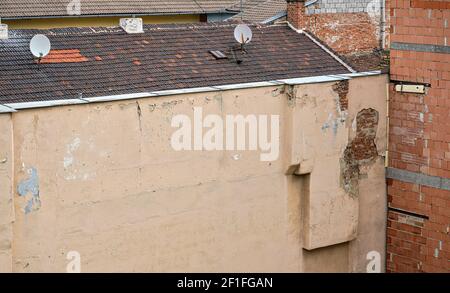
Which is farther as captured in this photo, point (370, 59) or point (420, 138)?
point (370, 59)

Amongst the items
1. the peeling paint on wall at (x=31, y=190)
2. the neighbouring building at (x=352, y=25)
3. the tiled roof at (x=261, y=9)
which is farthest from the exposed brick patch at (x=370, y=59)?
the peeling paint on wall at (x=31, y=190)

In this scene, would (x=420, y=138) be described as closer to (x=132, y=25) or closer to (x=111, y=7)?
(x=132, y=25)

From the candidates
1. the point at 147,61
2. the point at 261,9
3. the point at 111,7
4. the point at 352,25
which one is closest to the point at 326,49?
the point at 352,25

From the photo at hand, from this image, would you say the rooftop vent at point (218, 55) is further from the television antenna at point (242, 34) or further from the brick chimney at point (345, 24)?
the brick chimney at point (345, 24)

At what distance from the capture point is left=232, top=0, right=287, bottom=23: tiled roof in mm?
29344

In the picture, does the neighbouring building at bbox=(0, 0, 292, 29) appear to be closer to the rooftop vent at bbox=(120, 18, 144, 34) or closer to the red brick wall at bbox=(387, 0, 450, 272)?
the rooftop vent at bbox=(120, 18, 144, 34)

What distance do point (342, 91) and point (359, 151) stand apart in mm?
1343

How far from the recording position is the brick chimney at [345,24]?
22.9 meters

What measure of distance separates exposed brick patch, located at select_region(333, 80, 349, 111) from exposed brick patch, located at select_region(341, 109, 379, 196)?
0.51m

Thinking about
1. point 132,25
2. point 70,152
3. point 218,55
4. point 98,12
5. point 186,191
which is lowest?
point 186,191

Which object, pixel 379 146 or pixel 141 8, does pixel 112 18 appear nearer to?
pixel 141 8

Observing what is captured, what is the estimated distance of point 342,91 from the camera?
18.0 m

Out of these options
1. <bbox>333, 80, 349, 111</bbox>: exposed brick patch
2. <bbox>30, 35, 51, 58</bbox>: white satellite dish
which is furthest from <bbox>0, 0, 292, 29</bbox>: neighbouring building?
<bbox>30, 35, 51, 58</bbox>: white satellite dish

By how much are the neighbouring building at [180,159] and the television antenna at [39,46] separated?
28 centimetres
